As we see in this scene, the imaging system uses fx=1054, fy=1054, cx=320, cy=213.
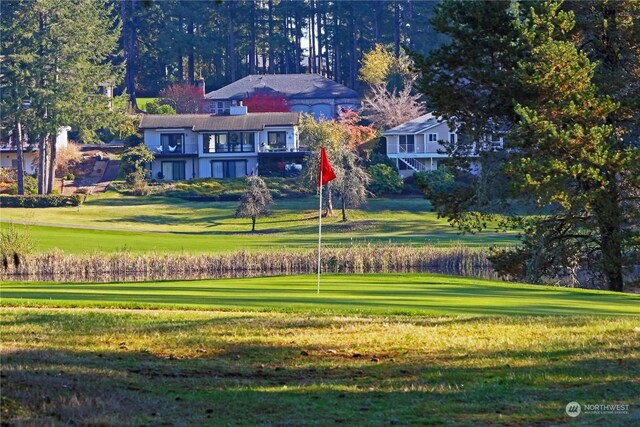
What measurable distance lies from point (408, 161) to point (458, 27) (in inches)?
2294

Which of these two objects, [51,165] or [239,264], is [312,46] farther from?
[239,264]

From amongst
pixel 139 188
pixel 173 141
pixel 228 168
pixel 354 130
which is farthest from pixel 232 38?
pixel 139 188

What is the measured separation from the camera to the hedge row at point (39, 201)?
81500 millimetres

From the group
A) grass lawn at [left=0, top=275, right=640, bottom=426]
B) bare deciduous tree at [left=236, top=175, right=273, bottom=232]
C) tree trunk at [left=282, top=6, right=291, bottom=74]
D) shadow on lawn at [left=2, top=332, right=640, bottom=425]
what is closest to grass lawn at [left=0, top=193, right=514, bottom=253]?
bare deciduous tree at [left=236, top=175, right=273, bottom=232]

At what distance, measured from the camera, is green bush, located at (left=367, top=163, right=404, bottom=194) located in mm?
85125

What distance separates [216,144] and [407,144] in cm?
1788

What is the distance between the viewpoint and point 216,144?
320 feet

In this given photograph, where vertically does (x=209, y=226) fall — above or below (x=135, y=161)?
below

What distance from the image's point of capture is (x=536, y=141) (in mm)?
31500

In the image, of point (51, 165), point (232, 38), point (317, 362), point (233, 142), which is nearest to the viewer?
point (317, 362)

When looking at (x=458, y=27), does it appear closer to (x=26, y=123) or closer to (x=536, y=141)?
(x=536, y=141)

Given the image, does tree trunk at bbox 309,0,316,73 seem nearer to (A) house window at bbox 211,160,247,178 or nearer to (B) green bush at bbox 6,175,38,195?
(A) house window at bbox 211,160,247,178

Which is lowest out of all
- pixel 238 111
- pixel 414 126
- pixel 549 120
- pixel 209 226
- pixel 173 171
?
pixel 209 226

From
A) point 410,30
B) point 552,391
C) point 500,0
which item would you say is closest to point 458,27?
point 500,0
